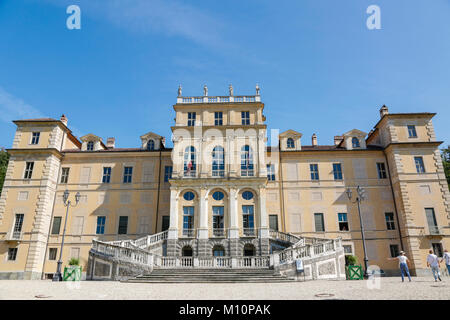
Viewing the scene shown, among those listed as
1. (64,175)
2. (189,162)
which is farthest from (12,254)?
(189,162)

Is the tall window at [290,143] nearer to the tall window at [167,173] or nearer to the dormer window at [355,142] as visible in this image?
the dormer window at [355,142]

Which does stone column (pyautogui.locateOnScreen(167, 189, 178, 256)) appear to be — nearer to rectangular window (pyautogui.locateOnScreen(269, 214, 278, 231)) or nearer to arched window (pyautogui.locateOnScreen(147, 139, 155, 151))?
arched window (pyautogui.locateOnScreen(147, 139, 155, 151))

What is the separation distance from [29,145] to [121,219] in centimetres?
1274

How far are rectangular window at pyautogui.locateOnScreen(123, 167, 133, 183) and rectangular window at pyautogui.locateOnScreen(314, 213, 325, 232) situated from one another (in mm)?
20102

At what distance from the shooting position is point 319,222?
31.9 metres

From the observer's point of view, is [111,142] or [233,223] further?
[111,142]

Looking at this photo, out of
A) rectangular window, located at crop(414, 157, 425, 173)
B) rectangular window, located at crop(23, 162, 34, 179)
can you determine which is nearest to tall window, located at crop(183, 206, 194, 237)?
rectangular window, located at crop(23, 162, 34, 179)

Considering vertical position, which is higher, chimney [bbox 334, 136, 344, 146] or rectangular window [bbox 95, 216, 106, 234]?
chimney [bbox 334, 136, 344, 146]

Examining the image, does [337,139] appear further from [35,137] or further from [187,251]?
[35,137]

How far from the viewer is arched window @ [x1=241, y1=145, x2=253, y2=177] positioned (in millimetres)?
30922

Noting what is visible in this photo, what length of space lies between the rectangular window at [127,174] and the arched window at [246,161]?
12506 millimetres

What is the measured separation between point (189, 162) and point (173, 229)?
678 cm

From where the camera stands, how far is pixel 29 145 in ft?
110
